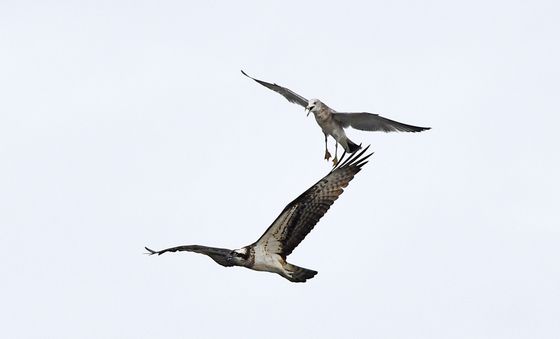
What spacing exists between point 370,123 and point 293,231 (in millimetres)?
5359

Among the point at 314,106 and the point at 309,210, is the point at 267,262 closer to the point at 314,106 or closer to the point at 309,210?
the point at 309,210

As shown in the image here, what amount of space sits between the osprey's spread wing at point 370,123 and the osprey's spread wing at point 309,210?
4609mm

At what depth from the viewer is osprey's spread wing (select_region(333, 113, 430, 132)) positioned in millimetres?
26141

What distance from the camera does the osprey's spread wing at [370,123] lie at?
85.8 ft

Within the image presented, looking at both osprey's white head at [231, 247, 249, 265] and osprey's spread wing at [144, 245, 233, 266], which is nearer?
osprey's spread wing at [144, 245, 233, 266]

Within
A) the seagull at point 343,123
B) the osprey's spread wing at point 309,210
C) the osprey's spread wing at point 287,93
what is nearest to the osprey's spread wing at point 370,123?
the seagull at point 343,123

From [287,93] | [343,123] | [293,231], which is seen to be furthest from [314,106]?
[293,231]

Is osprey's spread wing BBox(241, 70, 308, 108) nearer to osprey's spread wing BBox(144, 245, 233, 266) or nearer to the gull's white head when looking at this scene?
the gull's white head

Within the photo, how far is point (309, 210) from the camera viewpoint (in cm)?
2158

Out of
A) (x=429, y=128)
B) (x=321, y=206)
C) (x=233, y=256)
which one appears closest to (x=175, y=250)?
(x=233, y=256)

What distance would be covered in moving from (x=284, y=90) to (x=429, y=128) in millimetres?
4654

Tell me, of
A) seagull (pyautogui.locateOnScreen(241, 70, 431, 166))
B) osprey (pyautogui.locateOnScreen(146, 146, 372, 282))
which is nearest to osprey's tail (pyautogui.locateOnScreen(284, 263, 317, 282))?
osprey (pyautogui.locateOnScreen(146, 146, 372, 282))

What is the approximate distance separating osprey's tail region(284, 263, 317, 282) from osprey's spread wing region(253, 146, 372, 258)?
23 cm

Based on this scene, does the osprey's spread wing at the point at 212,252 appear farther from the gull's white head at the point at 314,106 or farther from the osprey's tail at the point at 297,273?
the gull's white head at the point at 314,106
